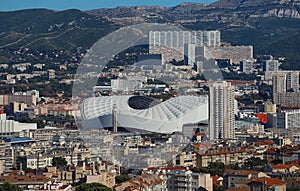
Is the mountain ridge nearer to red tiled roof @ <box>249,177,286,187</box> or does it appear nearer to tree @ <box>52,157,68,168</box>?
tree @ <box>52,157,68,168</box>

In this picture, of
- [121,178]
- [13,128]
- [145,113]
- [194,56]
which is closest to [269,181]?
[121,178]

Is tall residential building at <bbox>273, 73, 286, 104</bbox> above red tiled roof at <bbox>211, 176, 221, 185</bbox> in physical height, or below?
above

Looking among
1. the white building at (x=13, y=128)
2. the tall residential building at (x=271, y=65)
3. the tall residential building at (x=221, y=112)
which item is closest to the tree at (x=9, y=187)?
the tall residential building at (x=221, y=112)

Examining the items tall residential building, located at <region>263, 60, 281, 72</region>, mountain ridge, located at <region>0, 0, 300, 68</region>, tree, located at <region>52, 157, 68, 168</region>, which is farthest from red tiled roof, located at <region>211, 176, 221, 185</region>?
mountain ridge, located at <region>0, 0, 300, 68</region>

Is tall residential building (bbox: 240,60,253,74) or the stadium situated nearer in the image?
the stadium

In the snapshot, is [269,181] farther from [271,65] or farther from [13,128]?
[271,65]

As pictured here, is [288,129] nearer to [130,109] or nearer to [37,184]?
[130,109]

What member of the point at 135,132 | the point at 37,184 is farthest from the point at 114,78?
the point at 37,184
